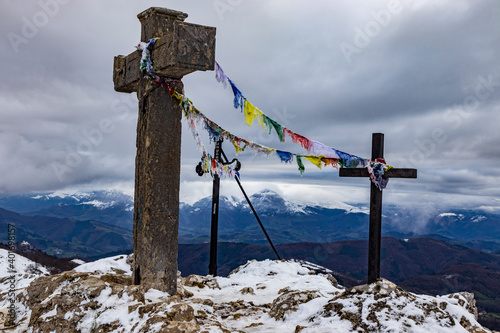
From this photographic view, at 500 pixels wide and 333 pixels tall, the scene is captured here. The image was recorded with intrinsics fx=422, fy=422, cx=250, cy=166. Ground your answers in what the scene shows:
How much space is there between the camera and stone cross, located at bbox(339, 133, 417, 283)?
10.0 meters

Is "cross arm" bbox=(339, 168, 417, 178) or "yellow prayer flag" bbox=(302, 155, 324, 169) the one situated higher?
"yellow prayer flag" bbox=(302, 155, 324, 169)

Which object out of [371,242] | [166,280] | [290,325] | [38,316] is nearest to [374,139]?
[371,242]

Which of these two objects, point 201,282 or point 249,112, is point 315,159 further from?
point 201,282

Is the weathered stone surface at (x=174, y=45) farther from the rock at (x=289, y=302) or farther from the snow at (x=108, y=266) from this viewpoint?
the snow at (x=108, y=266)

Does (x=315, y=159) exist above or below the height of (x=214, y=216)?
above

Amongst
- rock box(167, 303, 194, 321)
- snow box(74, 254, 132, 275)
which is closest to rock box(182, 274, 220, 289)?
snow box(74, 254, 132, 275)

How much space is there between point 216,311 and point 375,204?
14.9ft

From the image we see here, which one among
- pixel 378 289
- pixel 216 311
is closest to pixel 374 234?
pixel 378 289

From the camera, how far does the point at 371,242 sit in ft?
33.3

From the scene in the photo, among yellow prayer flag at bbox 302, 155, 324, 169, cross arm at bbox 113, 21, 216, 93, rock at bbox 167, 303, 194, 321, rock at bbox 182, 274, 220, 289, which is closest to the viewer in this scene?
rock at bbox 167, 303, 194, 321

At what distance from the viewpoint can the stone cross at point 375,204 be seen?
10.0m

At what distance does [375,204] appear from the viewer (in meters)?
10.2

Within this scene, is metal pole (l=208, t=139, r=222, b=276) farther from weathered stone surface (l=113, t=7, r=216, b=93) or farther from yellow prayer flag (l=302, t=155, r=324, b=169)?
weathered stone surface (l=113, t=7, r=216, b=93)

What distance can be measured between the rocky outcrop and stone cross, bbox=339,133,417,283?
2.07 m
